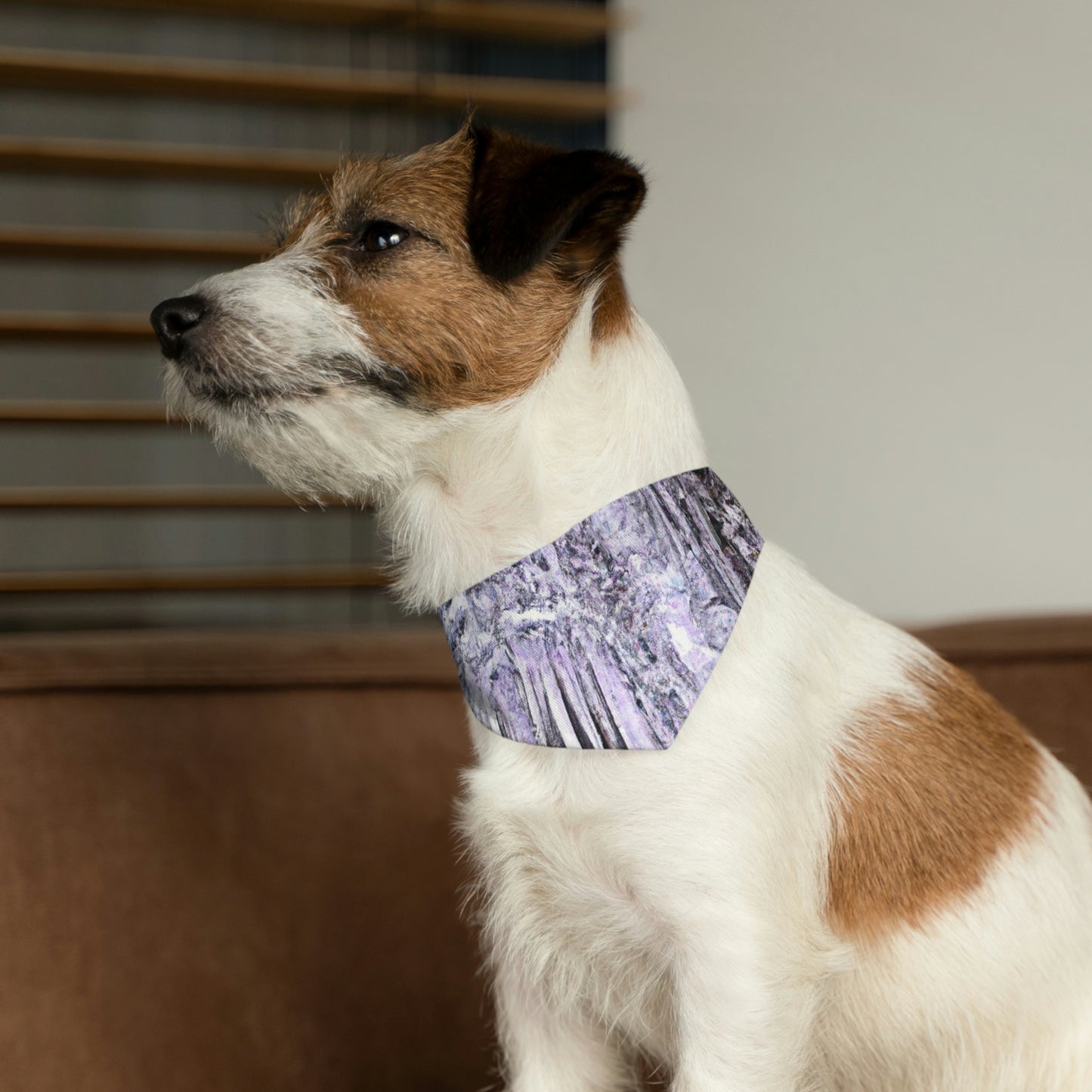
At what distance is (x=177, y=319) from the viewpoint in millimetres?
1002

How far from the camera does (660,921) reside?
0.95m

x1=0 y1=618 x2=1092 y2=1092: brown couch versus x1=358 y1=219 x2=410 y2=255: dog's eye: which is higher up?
x1=358 y1=219 x2=410 y2=255: dog's eye

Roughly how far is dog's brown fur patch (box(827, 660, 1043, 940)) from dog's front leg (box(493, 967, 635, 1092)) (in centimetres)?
32

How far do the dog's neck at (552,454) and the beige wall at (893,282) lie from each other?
101cm

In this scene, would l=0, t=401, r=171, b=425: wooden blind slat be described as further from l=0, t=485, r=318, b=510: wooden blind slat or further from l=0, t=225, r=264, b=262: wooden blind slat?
l=0, t=225, r=264, b=262: wooden blind slat

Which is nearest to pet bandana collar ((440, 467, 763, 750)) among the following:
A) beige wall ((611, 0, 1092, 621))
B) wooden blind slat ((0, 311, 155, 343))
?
beige wall ((611, 0, 1092, 621))

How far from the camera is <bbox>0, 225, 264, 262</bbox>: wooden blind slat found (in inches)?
133

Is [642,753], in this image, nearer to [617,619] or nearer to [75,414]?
[617,619]

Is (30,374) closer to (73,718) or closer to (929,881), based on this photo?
(73,718)

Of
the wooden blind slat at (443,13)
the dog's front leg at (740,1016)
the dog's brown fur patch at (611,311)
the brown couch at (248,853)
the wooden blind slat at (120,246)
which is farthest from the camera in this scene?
the wooden blind slat at (120,246)

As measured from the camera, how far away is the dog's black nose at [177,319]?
3.27ft

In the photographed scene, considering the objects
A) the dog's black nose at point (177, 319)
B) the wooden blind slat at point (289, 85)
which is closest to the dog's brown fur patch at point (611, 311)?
the dog's black nose at point (177, 319)

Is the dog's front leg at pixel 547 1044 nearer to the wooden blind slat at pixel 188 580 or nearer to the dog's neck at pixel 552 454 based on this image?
the dog's neck at pixel 552 454

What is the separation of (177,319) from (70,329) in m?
2.70
